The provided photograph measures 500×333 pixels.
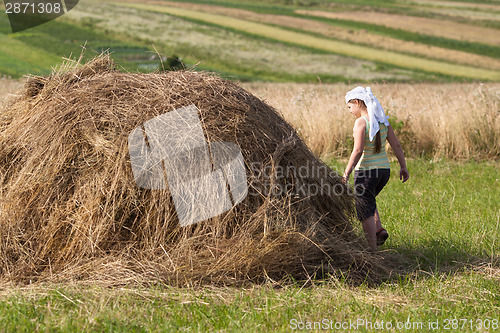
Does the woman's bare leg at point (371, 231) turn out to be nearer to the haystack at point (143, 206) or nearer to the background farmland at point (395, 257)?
the haystack at point (143, 206)

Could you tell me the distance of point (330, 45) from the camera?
54.1m

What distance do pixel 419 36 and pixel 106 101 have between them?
60.2 metres

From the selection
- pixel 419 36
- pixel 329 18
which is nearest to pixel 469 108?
pixel 419 36

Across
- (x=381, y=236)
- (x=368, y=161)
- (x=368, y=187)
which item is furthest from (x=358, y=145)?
(x=381, y=236)

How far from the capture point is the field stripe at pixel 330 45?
46.2m

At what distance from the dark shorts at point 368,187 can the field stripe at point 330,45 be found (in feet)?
129

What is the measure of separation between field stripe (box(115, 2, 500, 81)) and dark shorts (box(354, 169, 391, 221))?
39196mm

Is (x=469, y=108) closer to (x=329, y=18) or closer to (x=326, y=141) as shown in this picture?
(x=326, y=141)

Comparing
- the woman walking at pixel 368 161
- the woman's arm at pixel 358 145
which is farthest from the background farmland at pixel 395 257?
the woman's arm at pixel 358 145

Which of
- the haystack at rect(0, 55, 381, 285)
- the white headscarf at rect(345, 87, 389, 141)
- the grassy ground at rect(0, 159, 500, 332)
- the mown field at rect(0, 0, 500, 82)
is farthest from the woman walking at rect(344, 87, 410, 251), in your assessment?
the mown field at rect(0, 0, 500, 82)

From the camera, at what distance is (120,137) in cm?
465

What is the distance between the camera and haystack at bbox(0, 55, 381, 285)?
14.4ft

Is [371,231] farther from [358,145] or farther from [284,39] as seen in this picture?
[284,39]

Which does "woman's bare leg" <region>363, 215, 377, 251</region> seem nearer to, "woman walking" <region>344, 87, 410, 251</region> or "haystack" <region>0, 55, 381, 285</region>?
"woman walking" <region>344, 87, 410, 251</region>
